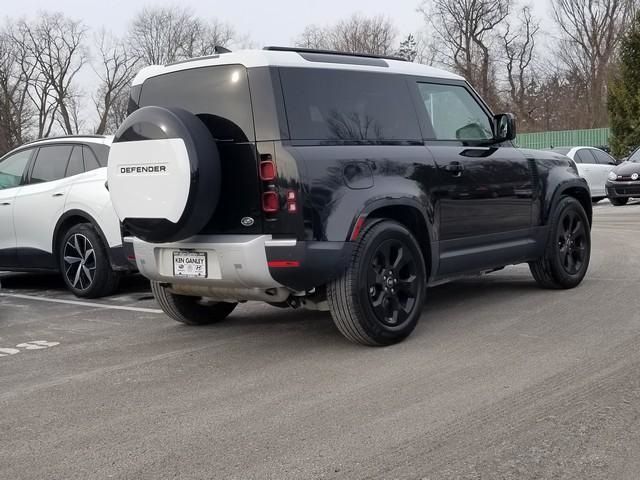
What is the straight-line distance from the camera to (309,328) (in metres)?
6.12

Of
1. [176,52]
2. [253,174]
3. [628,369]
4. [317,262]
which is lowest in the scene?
[628,369]

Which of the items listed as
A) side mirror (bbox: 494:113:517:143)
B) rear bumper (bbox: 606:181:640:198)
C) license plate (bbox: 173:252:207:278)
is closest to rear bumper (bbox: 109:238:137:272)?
license plate (bbox: 173:252:207:278)

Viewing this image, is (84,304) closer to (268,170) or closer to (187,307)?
(187,307)

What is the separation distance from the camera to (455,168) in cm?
601

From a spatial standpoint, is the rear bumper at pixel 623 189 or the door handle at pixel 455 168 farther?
the rear bumper at pixel 623 189

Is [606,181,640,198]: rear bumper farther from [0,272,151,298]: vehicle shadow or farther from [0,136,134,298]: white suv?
[0,136,134,298]: white suv

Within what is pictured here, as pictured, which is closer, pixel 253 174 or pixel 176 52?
pixel 253 174

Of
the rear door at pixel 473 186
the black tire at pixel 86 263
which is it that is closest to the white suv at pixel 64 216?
the black tire at pixel 86 263

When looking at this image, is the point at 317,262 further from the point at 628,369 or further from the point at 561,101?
the point at 561,101

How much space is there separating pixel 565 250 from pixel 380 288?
275cm

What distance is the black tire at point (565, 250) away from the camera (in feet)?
23.2

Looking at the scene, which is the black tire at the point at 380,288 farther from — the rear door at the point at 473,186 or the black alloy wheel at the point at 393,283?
the rear door at the point at 473,186

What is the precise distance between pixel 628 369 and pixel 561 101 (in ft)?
181

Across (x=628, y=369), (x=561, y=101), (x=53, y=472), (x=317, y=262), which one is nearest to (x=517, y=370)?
(x=628, y=369)
